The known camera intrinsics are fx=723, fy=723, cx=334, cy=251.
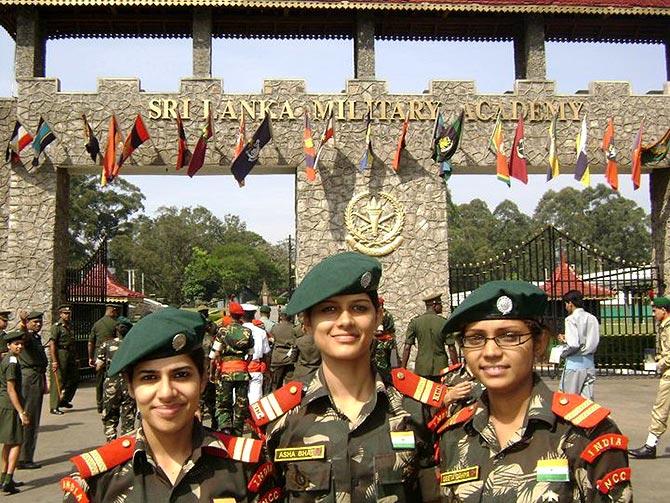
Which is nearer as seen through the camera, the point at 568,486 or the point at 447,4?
the point at 568,486

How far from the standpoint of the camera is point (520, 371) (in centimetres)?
260

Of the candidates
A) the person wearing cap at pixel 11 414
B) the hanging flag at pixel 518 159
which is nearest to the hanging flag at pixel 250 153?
the hanging flag at pixel 518 159

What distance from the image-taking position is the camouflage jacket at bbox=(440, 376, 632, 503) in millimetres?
2416

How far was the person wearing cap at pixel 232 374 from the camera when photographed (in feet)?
29.9

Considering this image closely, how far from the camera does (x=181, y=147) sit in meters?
14.4

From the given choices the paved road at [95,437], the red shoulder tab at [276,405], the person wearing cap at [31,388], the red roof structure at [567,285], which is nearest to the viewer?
the red shoulder tab at [276,405]

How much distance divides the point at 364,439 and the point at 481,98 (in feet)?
44.8

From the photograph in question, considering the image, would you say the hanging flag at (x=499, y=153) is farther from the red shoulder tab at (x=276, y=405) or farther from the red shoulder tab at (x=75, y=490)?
the red shoulder tab at (x=75, y=490)

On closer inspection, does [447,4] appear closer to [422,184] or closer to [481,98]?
[481,98]

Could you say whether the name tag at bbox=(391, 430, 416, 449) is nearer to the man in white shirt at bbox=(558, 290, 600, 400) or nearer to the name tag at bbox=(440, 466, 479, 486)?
the name tag at bbox=(440, 466, 479, 486)

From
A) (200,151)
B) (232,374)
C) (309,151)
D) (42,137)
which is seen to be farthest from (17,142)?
(232,374)

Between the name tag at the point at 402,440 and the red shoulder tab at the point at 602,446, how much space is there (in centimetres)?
60

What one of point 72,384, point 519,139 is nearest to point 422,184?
point 519,139

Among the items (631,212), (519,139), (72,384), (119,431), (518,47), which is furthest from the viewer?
(631,212)
